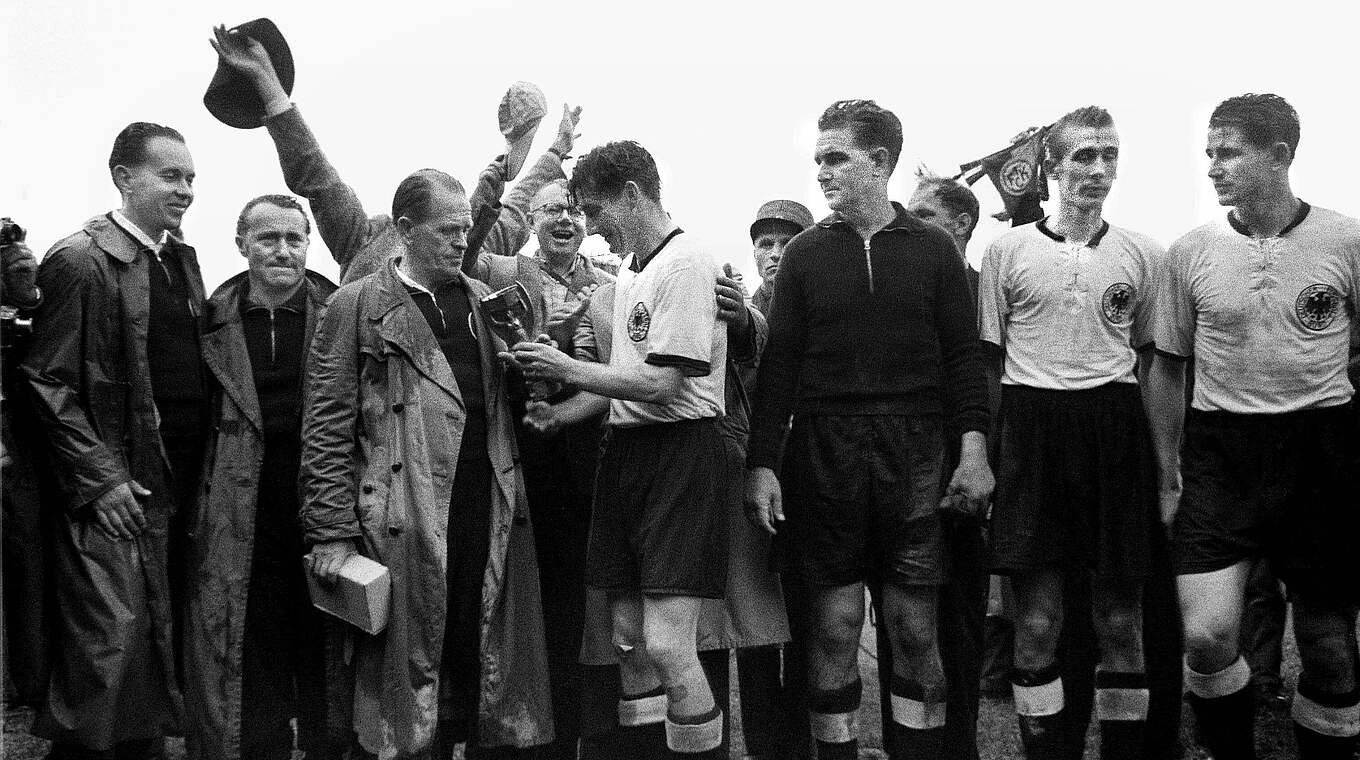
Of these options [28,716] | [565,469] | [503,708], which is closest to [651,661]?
[503,708]

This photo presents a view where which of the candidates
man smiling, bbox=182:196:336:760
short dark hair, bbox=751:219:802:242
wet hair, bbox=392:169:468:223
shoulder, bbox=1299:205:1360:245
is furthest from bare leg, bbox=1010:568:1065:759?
man smiling, bbox=182:196:336:760

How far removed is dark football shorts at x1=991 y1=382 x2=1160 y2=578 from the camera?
470 cm

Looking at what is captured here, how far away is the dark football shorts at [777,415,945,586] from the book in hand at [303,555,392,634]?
4.50ft

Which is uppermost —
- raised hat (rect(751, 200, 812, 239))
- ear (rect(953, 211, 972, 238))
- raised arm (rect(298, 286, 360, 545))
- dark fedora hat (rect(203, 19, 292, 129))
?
dark fedora hat (rect(203, 19, 292, 129))

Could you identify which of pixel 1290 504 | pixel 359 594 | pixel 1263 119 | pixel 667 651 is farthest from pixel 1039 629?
pixel 359 594

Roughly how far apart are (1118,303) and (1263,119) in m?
0.78

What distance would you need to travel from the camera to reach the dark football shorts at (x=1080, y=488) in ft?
15.4

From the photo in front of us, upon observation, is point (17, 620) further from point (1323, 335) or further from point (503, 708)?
point (1323, 335)

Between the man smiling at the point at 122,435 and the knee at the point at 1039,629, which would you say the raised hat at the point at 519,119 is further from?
the knee at the point at 1039,629

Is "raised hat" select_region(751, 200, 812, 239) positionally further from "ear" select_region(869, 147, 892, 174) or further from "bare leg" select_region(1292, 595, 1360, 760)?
"bare leg" select_region(1292, 595, 1360, 760)

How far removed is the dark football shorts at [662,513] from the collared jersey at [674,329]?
0.06 meters

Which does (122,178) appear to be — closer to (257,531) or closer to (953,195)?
(257,531)

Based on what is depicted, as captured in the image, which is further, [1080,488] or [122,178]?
[122,178]

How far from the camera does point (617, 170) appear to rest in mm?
4629
